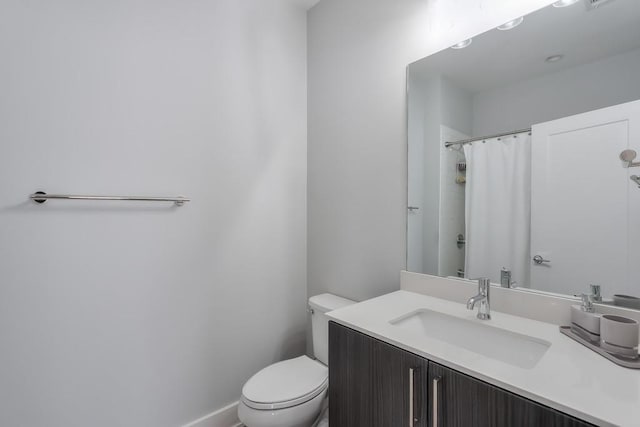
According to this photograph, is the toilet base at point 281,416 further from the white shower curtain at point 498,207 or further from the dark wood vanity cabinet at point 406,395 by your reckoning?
the white shower curtain at point 498,207

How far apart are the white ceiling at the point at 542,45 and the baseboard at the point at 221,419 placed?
2.09 m

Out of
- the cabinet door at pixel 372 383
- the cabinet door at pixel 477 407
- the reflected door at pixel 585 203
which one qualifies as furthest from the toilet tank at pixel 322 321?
the reflected door at pixel 585 203

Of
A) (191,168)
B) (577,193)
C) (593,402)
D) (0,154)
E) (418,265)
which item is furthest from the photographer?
(191,168)

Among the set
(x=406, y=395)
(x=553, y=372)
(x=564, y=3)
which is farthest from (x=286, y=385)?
(x=564, y=3)

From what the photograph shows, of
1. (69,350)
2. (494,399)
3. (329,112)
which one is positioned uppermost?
(329,112)

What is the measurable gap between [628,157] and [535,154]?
0.79ft

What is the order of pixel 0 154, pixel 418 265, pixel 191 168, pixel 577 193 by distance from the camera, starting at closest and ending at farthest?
pixel 577 193 < pixel 0 154 < pixel 418 265 < pixel 191 168

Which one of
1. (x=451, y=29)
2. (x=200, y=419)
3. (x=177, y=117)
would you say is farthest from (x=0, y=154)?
(x=451, y=29)

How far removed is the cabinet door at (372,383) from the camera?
0.83m

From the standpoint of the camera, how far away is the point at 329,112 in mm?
1836

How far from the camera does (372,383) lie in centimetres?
95

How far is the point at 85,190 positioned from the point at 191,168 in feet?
1.51

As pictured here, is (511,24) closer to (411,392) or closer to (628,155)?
(628,155)

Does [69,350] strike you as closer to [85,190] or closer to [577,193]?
[85,190]
